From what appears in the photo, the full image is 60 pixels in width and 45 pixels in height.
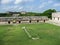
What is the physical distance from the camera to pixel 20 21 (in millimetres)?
40344

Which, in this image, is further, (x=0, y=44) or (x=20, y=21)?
(x=20, y=21)

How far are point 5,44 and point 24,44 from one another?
1.31 meters

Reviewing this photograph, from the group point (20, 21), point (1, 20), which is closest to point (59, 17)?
point (20, 21)

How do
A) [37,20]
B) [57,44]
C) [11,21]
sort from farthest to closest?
[37,20]
[11,21]
[57,44]

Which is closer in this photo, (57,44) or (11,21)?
(57,44)

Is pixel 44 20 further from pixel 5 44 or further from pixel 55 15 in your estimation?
pixel 5 44

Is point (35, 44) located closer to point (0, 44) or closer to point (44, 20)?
point (0, 44)

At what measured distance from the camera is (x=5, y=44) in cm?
1220

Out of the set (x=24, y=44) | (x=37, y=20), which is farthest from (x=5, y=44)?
(x=37, y=20)

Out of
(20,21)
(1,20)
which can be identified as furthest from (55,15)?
(1,20)

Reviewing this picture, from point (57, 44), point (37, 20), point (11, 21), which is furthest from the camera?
point (37, 20)

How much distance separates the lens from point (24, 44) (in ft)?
40.0

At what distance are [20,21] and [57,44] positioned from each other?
2871cm

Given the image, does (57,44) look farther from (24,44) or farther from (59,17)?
(59,17)
